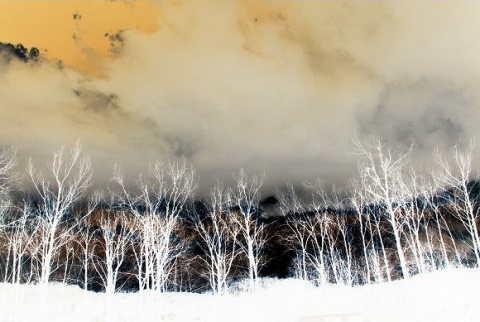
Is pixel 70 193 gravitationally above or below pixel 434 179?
below

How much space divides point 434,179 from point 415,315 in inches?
1192

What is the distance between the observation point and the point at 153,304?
1137 inches

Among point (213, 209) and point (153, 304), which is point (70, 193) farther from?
point (213, 209)

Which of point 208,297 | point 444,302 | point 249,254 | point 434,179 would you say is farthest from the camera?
point 208,297

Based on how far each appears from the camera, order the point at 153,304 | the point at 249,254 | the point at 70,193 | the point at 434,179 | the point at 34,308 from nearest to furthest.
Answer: the point at 70,193 → the point at 153,304 → the point at 249,254 → the point at 434,179 → the point at 34,308

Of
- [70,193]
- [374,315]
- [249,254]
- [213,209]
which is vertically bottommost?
[374,315]

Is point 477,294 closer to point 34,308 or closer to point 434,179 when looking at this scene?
point 434,179

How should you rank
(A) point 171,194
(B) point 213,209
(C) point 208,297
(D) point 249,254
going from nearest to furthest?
(A) point 171,194 < (D) point 249,254 < (B) point 213,209 < (C) point 208,297

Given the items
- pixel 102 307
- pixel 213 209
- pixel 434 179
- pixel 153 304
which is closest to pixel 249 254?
pixel 213 209

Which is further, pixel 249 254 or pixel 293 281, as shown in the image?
pixel 293 281

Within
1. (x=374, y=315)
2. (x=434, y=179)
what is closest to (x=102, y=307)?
(x=374, y=315)

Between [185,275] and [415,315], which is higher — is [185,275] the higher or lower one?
the higher one

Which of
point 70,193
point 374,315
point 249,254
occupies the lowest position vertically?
point 374,315

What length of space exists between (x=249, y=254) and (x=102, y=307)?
3517 cm
